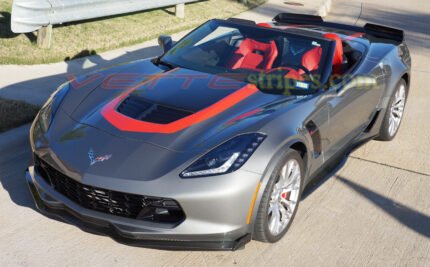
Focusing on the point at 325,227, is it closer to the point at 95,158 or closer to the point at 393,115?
the point at 95,158

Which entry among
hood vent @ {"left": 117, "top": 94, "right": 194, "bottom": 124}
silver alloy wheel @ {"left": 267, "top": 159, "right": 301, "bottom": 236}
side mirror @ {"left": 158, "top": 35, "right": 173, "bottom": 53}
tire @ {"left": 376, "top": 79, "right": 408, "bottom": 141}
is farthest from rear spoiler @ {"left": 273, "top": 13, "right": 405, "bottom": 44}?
hood vent @ {"left": 117, "top": 94, "right": 194, "bottom": 124}

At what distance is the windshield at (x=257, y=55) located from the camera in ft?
14.1

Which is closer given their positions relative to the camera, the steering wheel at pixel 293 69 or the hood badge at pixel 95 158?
the hood badge at pixel 95 158

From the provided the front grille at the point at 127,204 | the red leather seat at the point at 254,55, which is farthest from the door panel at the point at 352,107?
the front grille at the point at 127,204

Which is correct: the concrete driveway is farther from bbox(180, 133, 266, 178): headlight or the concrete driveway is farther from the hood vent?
the hood vent

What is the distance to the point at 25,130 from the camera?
4883mm

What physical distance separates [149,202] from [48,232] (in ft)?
3.05

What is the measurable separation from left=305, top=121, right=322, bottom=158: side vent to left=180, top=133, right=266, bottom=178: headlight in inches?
22.8

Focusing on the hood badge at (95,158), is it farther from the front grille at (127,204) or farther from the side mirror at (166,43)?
the side mirror at (166,43)

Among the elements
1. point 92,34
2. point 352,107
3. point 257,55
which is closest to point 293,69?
point 257,55

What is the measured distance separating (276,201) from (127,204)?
100 centimetres

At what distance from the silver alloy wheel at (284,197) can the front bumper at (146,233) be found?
0.31 meters

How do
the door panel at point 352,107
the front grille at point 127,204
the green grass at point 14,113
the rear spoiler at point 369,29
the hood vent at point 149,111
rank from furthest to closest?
1. the rear spoiler at point 369,29
2. the green grass at point 14,113
3. the door panel at point 352,107
4. the hood vent at point 149,111
5. the front grille at point 127,204

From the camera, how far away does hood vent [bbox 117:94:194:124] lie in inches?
140
